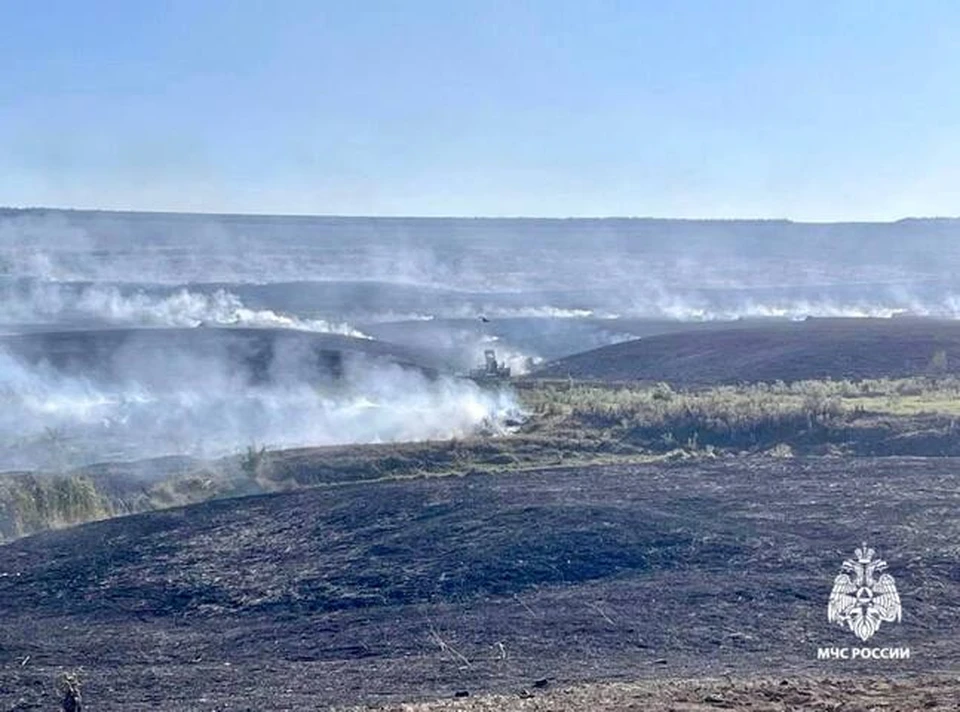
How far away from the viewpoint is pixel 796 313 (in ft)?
280

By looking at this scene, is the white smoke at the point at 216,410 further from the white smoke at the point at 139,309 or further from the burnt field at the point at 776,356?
the white smoke at the point at 139,309

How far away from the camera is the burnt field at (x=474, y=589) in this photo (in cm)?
1347

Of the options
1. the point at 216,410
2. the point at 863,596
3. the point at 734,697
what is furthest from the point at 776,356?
the point at 734,697

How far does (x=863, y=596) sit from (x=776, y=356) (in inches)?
1301

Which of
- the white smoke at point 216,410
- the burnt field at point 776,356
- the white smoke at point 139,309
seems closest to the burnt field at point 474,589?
the white smoke at point 216,410

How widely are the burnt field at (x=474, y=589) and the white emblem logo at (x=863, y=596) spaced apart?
0.16m

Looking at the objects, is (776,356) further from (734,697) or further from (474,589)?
(734,697)

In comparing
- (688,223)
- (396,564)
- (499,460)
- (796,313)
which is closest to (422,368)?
(499,460)

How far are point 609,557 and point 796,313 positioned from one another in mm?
69711

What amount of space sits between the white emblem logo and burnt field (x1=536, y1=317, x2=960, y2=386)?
26316mm

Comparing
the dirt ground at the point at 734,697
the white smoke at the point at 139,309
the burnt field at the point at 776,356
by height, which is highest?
the white smoke at the point at 139,309

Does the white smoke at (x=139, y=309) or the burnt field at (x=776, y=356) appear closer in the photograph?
the burnt field at (x=776, y=356)

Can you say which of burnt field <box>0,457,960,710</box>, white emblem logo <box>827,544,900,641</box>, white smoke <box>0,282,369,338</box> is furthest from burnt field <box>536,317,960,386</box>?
white emblem logo <box>827,544,900,641</box>

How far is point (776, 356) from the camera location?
49094mm
